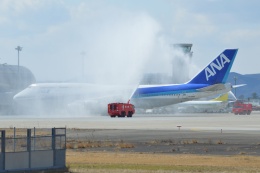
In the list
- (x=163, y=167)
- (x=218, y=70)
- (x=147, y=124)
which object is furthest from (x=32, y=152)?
(x=218, y=70)

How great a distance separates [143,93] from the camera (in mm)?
117750

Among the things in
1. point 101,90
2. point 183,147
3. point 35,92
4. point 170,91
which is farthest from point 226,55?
point 183,147

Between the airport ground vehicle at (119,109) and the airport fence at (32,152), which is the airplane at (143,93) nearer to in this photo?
the airport ground vehicle at (119,109)

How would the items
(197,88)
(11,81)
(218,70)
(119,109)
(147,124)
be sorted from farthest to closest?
(11,81) → (218,70) → (197,88) → (119,109) → (147,124)

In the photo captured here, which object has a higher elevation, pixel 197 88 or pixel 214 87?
pixel 214 87

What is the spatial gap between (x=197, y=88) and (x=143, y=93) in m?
8.97

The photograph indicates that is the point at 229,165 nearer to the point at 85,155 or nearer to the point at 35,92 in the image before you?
the point at 85,155

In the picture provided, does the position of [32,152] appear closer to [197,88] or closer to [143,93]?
[197,88]

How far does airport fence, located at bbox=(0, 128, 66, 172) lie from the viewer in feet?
88.9

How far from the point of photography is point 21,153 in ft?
90.5

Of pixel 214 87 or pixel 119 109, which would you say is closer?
pixel 119 109

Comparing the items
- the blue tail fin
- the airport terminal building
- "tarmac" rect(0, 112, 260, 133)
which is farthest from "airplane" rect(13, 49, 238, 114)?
the airport terminal building

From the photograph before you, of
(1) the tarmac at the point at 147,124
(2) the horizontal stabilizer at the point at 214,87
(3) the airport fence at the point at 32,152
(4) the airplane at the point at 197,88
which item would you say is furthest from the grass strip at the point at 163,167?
(4) the airplane at the point at 197,88

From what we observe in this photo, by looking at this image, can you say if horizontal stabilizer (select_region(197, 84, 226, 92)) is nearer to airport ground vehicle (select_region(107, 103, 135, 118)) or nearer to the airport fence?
airport ground vehicle (select_region(107, 103, 135, 118))
